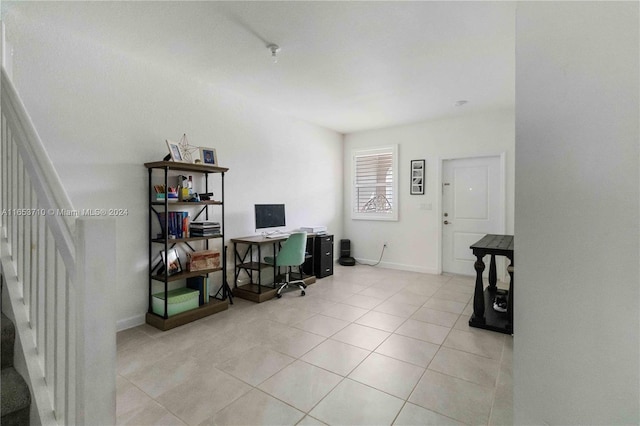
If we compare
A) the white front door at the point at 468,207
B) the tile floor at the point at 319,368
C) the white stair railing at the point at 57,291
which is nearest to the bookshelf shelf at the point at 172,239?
the tile floor at the point at 319,368

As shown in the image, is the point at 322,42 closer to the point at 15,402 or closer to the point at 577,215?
the point at 577,215

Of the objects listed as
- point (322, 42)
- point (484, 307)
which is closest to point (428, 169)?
point (484, 307)

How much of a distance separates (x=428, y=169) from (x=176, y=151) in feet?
13.1

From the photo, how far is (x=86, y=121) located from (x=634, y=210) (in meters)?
3.40

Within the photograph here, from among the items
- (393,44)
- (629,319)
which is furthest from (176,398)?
(393,44)

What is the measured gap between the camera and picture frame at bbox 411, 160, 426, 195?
5.18 meters

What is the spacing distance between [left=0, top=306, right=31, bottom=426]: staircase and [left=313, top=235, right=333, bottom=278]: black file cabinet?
370 centimetres

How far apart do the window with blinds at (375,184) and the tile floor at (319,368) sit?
248 centimetres

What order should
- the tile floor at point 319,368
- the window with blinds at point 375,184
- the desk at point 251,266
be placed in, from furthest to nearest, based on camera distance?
the window with blinds at point 375,184 < the desk at point 251,266 < the tile floor at point 319,368

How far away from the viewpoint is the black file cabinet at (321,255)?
4.77m

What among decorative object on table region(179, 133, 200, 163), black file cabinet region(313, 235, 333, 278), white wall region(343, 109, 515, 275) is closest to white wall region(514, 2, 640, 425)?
decorative object on table region(179, 133, 200, 163)

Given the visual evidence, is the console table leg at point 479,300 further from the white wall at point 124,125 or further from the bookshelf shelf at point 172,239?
the white wall at point 124,125

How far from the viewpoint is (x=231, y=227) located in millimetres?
3877

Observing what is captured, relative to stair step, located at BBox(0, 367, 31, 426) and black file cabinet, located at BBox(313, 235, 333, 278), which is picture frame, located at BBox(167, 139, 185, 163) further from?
black file cabinet, located at BBox(313, 235, 333, 278)
